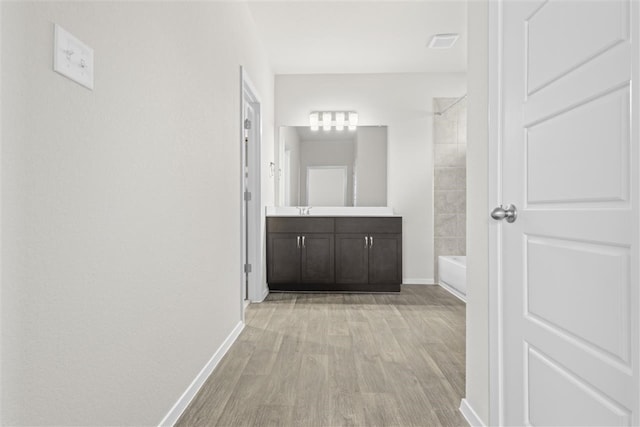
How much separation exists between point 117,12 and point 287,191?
3.61 m

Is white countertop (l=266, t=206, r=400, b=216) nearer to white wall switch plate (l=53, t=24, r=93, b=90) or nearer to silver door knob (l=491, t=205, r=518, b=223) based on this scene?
silver door knob (l=491, t=205, r=518, b=223)

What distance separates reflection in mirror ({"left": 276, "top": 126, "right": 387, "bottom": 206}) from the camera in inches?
190

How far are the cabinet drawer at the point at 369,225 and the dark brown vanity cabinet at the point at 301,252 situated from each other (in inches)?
5.0

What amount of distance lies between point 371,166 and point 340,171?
382mm

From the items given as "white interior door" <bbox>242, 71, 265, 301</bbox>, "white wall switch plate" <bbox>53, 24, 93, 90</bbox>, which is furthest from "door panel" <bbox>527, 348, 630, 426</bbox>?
"white interior door" <bbox>242, 71, 265, 301</bbox>

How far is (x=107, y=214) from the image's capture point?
1.18m

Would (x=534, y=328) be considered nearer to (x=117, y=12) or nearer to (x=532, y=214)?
(x=532, y=214)

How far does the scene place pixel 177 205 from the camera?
1753 mm

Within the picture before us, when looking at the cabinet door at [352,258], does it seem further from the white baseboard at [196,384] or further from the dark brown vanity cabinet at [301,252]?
the white baseboard at [196,384]

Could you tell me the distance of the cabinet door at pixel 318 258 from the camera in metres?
4.30

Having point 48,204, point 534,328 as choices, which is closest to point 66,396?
point 48,204

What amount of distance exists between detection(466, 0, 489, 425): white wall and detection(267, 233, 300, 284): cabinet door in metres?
2.72

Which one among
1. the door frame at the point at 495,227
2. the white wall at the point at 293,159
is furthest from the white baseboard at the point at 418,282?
the door frame at the point at 495,227

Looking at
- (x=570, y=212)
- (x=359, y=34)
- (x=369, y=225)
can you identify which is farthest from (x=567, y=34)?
(x=369, y=225)
